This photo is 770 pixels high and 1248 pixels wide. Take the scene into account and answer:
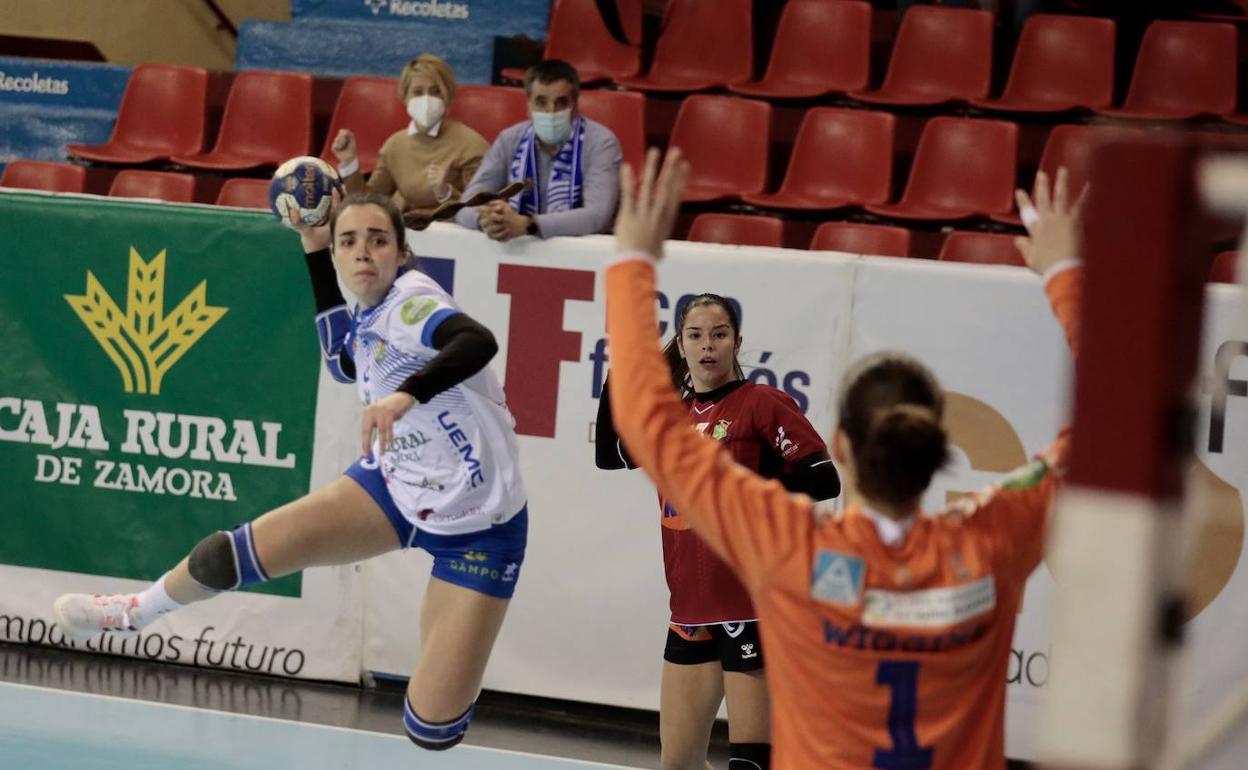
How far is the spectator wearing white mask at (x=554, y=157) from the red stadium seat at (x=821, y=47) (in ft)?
7.60

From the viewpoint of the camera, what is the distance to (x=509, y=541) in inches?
195

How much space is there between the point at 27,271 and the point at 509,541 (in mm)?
3435

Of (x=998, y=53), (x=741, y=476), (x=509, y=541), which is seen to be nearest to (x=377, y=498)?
(x=509, y=541)

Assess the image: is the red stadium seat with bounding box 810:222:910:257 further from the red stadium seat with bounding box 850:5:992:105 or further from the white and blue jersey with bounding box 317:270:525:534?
the white and blue jersey with bounding box 317:270:525:534

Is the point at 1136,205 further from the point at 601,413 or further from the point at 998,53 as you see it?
the point at 998,53

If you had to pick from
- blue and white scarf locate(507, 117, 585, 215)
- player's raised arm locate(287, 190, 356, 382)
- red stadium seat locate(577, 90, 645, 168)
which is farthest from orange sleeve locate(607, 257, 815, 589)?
red stadium seat locate(577, 90, 645, 168)

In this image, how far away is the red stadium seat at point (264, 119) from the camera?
9422mm

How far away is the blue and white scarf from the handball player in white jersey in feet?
7.62

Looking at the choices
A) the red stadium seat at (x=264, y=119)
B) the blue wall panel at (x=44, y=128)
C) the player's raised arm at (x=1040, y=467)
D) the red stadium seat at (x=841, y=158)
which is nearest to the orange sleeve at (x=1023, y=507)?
the player's raised arm at (x=1040, y=467)

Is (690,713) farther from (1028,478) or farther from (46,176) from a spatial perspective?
(46,176)

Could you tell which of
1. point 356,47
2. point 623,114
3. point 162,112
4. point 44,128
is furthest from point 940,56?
point 44,128

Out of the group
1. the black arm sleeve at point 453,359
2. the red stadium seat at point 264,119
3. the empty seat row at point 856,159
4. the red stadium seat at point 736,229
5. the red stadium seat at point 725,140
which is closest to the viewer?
the black arm sleeve at point 453,359

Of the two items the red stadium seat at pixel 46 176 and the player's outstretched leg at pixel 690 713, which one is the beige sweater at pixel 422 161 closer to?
→ the red stadium seat at pixel 46 176

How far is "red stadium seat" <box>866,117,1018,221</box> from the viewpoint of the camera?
8.48m
